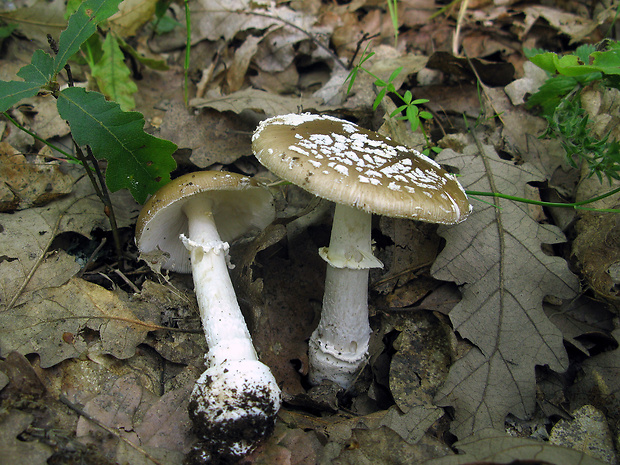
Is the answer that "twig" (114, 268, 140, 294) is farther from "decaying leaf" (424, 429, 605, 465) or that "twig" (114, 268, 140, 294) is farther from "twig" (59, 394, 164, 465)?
"decaying leaf" (424, 429, 605, 465)

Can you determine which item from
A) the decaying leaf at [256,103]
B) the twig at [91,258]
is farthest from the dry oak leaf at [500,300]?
the twig at [91,258]

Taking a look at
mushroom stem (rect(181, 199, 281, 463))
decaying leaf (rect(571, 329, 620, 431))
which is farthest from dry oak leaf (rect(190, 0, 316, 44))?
decaying leaf (rect(571, 329, 620, 431))

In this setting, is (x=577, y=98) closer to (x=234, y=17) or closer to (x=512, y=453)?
(x=512, y=453)

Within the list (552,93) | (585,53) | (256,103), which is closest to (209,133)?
(256,103)

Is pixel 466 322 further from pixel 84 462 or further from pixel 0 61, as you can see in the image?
pixel 0 61

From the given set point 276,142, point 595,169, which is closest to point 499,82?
point 595,169
